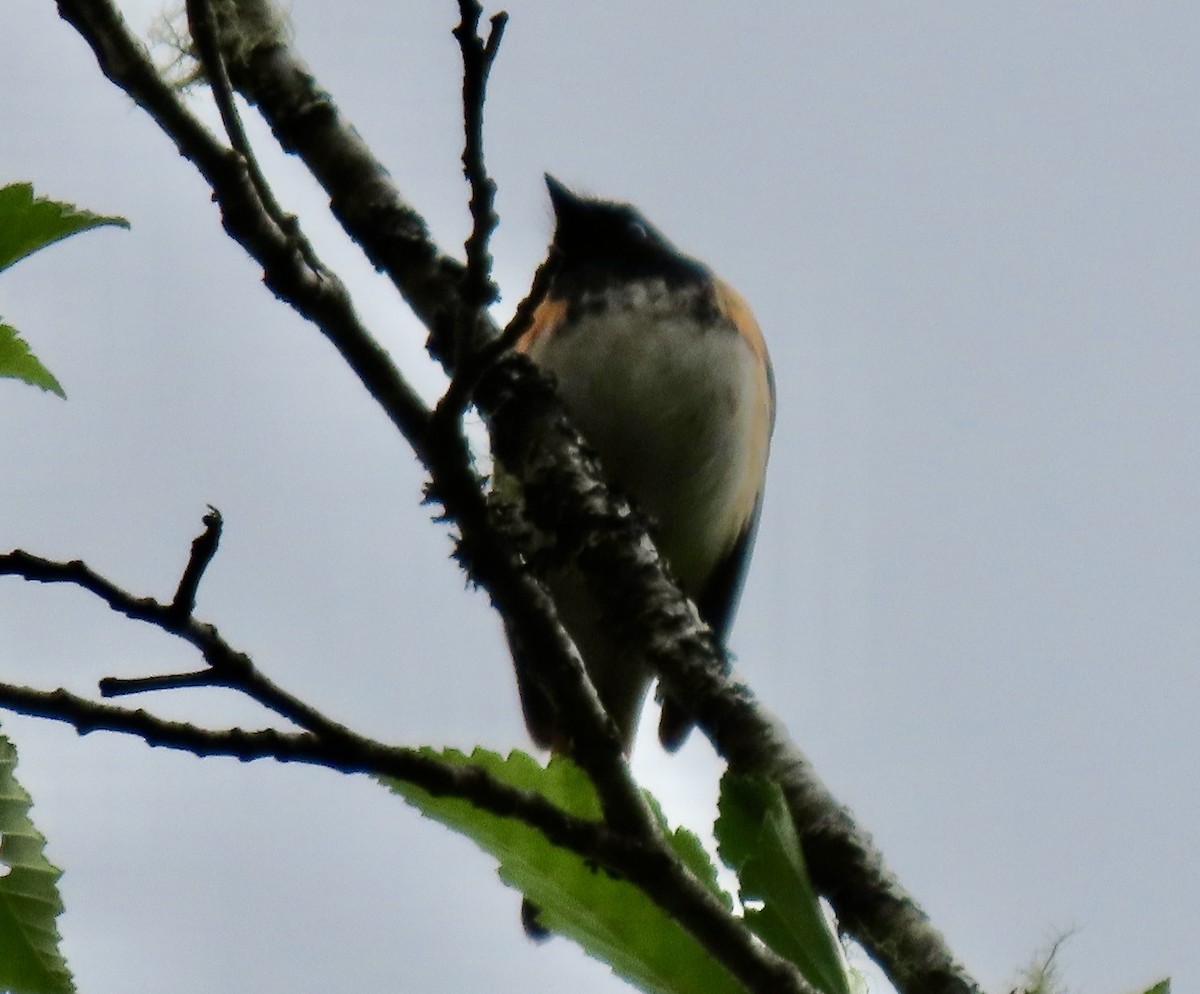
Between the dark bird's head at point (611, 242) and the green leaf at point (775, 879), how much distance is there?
2713 millimetres

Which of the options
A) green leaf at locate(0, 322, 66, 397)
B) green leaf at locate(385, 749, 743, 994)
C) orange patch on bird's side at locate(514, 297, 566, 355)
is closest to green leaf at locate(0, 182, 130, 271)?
green leaf at locate(0, 322, 66, 397)

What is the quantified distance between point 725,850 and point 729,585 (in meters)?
3.11

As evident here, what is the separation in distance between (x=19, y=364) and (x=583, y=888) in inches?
34.3

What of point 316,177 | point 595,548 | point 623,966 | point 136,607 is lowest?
point 623,966

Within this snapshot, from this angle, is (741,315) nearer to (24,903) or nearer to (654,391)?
(654,391)

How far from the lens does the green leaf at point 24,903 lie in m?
1.49

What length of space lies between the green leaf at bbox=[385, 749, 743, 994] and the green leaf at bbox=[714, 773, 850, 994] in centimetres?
4

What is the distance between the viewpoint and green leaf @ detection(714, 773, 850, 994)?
5.38ft

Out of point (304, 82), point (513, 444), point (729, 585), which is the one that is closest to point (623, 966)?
point (513, 444)

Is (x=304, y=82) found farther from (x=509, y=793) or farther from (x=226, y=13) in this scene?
(x=509, y=793)

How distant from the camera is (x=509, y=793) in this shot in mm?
1354

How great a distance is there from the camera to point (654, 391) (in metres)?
3.97

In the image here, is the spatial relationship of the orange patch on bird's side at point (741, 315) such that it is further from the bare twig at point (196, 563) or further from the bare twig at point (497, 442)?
the bare twig at point (196, 563)

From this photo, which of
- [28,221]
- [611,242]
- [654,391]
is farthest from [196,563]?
[611,242]
